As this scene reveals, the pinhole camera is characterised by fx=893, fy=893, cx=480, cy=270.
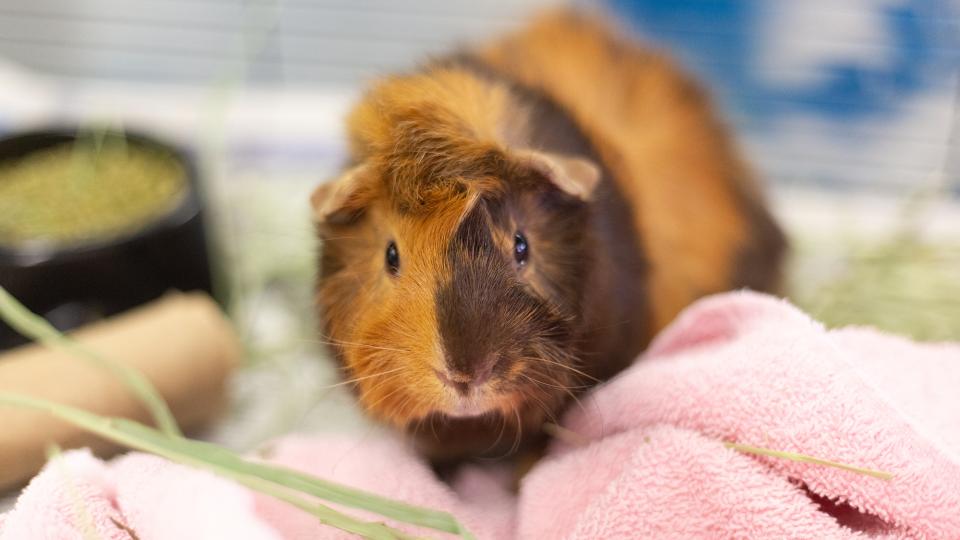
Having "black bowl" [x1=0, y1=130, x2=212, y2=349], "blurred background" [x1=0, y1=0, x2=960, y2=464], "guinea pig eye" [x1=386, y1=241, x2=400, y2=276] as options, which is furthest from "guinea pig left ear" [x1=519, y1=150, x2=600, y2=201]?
"black bowl" [x1=0, y1=130, x2=212, y2=349]

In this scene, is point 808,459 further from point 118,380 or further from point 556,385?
point 118,380

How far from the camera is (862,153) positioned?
1.96 meters

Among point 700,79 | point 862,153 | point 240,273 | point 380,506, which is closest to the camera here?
point 380,506

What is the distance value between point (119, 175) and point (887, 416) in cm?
138

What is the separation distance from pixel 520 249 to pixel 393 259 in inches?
5.4

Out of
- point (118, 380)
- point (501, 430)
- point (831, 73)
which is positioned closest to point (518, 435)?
point (501, 430)

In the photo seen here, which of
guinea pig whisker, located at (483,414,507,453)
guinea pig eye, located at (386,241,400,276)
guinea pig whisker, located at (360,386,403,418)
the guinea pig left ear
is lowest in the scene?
guinea pig whisker, located at (483,414,507,453)

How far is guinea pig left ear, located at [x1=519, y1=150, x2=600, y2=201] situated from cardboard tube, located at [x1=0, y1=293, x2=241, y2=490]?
2.06 ft

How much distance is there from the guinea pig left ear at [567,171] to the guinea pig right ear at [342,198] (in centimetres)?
18

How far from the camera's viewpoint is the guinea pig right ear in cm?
98

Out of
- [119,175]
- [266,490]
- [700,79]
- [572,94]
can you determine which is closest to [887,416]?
[266,490]

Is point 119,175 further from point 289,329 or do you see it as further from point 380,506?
point 380,506

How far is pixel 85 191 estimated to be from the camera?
1635 mm

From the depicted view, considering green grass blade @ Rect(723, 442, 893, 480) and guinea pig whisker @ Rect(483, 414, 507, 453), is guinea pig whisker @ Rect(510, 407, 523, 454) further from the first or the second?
green grass blade @ Rect(723, 442, 893, 480)
